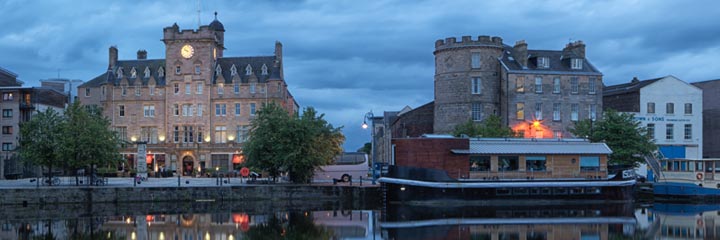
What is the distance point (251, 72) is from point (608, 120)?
34773 millimetres

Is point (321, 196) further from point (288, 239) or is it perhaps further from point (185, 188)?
point (288, 239)

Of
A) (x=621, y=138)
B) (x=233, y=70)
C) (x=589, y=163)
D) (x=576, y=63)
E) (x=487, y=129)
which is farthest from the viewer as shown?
(x=233, y=70)

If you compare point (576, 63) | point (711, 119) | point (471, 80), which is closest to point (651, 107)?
point (576, 63)

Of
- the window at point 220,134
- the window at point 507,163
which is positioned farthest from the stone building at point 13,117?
the window at point 507,163

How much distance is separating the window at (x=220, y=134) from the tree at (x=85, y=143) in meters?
22.0

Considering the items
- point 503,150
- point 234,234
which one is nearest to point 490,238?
point 234,234

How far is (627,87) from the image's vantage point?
228 ft

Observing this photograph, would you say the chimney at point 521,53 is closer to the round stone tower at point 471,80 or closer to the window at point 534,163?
the round stone tower at point 471,80

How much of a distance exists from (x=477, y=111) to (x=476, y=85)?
2267 millimetres

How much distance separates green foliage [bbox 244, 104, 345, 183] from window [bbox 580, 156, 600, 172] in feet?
54.3

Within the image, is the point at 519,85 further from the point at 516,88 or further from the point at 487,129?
the point at 487,129

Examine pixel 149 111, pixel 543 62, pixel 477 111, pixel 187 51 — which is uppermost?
pixel 187 51

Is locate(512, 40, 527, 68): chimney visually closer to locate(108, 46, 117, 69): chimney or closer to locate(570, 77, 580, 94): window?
locate(570, 77, 580, 94): window

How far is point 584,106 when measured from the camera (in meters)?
65.3
